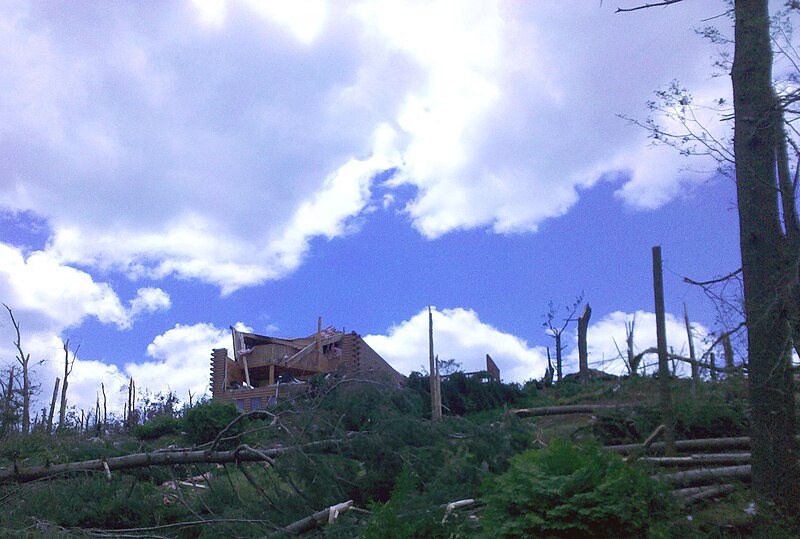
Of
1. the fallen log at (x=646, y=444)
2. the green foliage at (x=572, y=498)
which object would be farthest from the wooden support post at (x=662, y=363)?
the green foliage at (x=572, y=498)

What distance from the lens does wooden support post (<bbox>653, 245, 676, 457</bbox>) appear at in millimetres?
7793

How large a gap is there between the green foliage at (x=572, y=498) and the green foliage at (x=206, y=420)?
29.0 ft

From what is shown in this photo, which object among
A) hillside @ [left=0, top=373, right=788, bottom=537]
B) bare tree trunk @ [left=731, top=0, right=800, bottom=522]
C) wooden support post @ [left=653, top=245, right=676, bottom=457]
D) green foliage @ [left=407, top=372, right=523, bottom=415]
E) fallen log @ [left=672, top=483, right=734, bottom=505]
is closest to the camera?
hillside @ [left=0, top=373, right=788, bottom=537]

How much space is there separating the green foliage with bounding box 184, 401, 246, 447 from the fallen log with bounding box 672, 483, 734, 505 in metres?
8.77

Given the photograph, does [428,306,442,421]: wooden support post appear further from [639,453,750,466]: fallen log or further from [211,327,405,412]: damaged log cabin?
[211,327,405,412]: damaged log cabin

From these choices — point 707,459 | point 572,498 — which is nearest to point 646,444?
point 707,459

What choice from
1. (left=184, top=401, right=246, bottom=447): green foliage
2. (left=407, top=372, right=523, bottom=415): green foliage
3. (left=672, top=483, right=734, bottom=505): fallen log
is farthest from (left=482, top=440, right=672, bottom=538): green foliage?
(left=407, top=372, right=523, bottom=415): green foliage

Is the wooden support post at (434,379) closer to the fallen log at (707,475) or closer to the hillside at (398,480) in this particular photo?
the hillside at (398,480)

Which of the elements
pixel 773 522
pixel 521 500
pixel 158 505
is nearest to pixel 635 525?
pixel 521 500

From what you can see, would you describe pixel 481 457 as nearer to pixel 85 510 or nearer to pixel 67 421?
pixel 85 510

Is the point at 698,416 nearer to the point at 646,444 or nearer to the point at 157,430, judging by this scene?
the point at 646,444

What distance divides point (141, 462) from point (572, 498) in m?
5.47

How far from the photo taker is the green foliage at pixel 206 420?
1370 cm

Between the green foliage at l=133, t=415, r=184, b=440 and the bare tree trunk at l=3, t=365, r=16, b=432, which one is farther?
the green foliage at l=133, t=415, r=184, b=440
